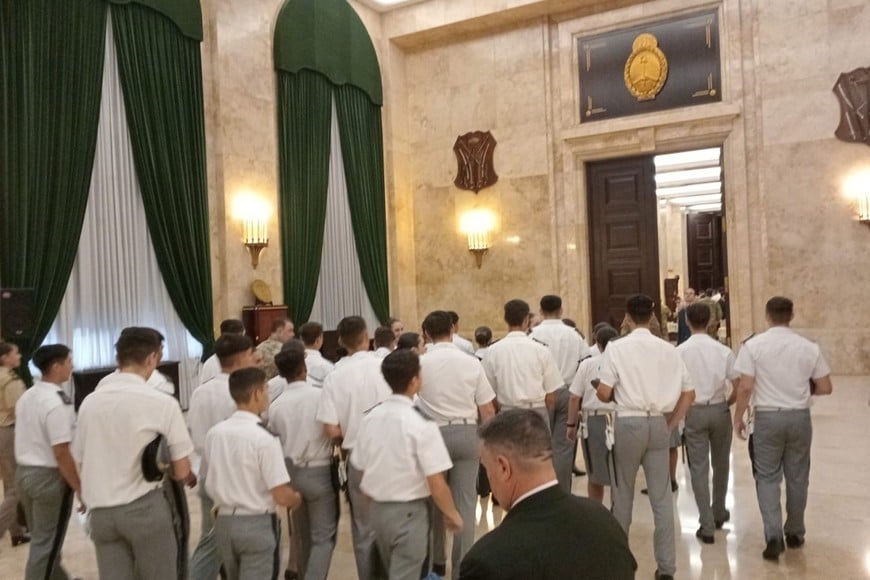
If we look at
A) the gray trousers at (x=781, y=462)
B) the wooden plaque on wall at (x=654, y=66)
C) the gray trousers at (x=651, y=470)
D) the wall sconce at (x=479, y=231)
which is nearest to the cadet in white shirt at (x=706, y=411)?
the gray trousers at (x=781, y=462)

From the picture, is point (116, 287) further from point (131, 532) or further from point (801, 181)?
point (801, 181)

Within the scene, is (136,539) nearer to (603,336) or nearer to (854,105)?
(603,336)

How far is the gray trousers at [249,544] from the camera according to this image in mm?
3113

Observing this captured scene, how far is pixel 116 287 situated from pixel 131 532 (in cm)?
606

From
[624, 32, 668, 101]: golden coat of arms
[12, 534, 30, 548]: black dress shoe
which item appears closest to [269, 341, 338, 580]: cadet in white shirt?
[12, 534, 30, 548]: black dress shoe

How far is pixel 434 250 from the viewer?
1327 centimetres

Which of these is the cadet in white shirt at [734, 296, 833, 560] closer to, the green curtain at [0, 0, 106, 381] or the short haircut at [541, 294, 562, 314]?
the short haircut at [541, 294, 562, 314]

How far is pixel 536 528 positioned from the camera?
1.61m

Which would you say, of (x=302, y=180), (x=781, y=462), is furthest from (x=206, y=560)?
(x=302, y=180)

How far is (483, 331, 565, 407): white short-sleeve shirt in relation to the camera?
481 centimetres

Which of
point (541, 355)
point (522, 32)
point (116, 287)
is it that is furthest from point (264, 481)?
point (522, 32)

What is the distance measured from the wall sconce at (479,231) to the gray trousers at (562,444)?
23.0ft

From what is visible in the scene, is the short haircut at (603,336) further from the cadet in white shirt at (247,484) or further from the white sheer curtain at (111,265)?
the white sheer curtain at (111,265)

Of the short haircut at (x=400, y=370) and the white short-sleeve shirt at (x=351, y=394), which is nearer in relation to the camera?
the short haircut at (x=400, y=370)
